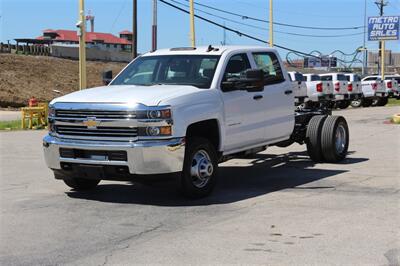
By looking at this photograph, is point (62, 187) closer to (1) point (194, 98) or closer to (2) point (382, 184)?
(1) point (194, 98)

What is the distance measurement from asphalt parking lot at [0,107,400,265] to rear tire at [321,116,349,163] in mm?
306

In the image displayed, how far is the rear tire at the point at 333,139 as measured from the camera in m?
11.1

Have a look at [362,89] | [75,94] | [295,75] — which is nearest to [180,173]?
[75,94]

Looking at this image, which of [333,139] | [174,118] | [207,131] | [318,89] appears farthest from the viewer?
[318,89]

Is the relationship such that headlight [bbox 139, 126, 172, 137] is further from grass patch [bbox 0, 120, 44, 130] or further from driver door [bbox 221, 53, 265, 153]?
grass patch [bbox 0, 120, 44, 130]

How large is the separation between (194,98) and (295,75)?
2189cm

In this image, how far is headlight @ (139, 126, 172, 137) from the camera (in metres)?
7.34

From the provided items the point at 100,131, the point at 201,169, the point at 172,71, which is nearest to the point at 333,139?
the point at 172,71

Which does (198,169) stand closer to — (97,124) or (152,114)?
(152,114)

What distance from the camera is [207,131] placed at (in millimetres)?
8328

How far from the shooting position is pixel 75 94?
812cm

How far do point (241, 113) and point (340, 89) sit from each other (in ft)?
73.0

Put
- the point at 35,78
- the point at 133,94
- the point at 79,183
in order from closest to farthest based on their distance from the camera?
the point at 133,94 < the point at 79,183 < the point at 35,78

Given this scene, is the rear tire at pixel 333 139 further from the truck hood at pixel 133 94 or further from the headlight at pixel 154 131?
the headlight at pixel 154 131
